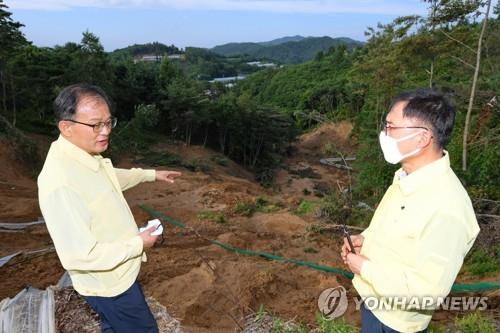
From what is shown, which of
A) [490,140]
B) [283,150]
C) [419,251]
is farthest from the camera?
[283,150]

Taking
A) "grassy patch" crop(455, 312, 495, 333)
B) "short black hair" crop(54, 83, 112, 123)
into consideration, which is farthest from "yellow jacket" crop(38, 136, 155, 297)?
"grassy patch" crop(455, 312, 495, 333)

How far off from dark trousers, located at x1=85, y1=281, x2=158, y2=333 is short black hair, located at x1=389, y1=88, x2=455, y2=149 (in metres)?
1.51

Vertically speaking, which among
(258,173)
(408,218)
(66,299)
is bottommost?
(258,173)

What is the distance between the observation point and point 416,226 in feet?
4.69

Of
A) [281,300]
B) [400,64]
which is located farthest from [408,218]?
[400,64]

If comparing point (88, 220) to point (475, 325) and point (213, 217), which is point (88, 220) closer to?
point (475, 325)

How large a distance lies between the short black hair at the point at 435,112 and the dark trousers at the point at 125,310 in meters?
1.51

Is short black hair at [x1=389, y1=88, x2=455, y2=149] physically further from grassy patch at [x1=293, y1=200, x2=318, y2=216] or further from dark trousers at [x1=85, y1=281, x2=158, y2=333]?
grassy patch at [x1=293, y1=200, x2=318, y2=216]

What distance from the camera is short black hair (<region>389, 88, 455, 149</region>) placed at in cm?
150

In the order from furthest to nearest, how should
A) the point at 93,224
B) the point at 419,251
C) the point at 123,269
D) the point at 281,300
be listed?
the point at 281,300 < the point at 123,269 < the point at 93,224 < the point at 419,251

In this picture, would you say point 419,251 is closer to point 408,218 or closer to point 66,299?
point 408,218

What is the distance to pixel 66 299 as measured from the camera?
9.86ft

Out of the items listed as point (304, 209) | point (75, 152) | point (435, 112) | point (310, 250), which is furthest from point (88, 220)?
point (304, 209)

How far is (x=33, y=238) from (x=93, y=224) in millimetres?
4762
